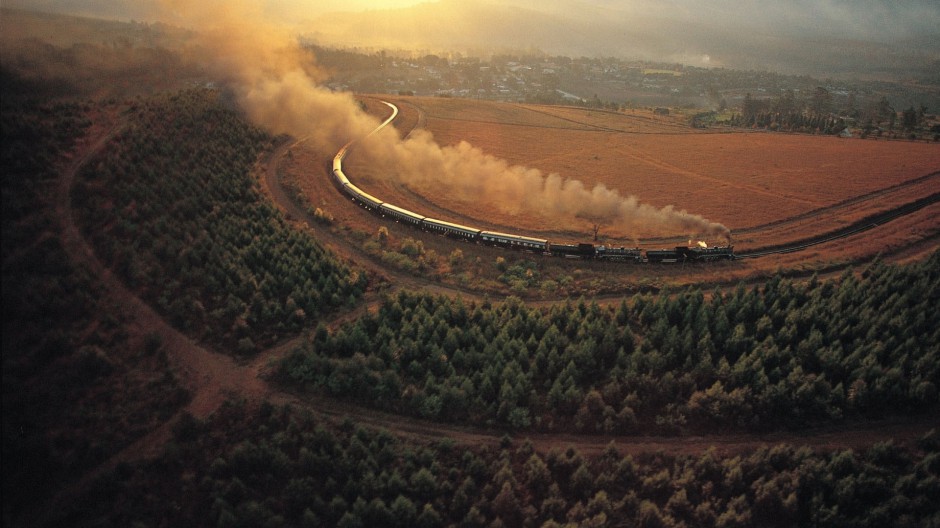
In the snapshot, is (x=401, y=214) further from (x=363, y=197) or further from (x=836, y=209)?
(x=836, y=209)

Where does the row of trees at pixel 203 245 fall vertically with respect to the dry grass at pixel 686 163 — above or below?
below

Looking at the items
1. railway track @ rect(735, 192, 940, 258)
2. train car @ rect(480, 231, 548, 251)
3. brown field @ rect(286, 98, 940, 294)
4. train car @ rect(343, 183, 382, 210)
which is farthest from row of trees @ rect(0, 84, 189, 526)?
railway track @ rect(735, 192, 940, 258)

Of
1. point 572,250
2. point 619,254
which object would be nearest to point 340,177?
point 572,250

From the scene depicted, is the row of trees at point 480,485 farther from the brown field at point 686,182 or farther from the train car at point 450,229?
the train car at point 450,229

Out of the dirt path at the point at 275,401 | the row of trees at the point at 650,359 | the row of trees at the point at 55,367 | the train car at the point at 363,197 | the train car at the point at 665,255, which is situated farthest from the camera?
the train car at the point at 363,197

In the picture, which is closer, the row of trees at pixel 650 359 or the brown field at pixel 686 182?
the row of trees at pixel 650 359

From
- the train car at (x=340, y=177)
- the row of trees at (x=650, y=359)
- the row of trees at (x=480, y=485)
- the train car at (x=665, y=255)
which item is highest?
the train car at (x=340, y=177)

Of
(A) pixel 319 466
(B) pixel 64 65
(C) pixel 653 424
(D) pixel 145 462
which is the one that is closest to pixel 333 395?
(A) pixel 319 466

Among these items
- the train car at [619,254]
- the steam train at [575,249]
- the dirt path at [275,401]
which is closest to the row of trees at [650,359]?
the dirt path at [275,401]
